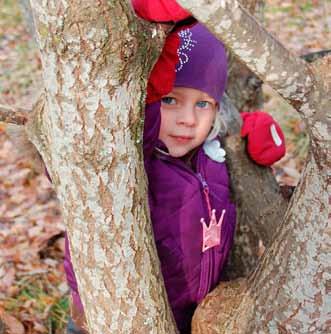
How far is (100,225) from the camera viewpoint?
1.69m

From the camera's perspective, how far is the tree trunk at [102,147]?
4.67 ft

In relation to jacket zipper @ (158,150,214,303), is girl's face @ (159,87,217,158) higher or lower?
higher

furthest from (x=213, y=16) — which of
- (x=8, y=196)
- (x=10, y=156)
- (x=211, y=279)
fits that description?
(x=10, y=156)


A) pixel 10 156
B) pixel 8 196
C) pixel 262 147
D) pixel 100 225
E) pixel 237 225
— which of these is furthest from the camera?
pixel 10 156

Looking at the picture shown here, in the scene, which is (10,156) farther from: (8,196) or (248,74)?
(248,74)

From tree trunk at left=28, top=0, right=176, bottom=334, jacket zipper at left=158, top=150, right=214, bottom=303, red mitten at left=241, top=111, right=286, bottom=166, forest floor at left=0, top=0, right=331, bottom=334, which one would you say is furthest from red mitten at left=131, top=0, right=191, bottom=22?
red mitten at left=241, top=111, right=286, bottom=166

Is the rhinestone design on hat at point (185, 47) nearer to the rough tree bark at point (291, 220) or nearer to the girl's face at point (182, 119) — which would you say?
the girl's face at point (182, 119)

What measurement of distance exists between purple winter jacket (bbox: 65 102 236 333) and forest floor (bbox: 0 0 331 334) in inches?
22.3

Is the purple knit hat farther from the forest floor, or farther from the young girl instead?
the forest floor

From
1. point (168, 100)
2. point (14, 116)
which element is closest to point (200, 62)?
point (168, 100)

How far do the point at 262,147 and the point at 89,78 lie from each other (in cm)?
128

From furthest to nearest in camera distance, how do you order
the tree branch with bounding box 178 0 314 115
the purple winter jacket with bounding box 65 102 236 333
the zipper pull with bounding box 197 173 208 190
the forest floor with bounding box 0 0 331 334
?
the forest floor with bounding box 0 0 331 334, the zipper pull with bounding box 197 173 208 190, the purple winter jacket with bounding box 65 102 236 333, the tree branch with bounding box 178 0 314 115

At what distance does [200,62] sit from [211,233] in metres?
0.60

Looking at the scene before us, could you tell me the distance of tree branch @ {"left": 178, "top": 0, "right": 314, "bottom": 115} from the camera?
1.19 m
